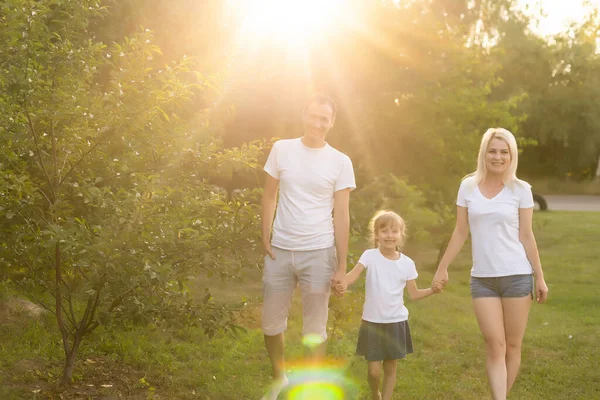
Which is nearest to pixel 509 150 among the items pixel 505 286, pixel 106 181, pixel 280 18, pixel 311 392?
pixel 505 286

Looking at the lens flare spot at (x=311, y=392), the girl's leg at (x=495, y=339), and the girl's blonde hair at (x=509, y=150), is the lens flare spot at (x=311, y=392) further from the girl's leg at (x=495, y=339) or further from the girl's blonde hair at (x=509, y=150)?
the girl's blonde hair at (x=509, y=150)

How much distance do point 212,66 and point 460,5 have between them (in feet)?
107

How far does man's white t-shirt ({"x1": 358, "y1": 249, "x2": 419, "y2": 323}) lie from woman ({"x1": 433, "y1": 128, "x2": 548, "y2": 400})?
0.53m

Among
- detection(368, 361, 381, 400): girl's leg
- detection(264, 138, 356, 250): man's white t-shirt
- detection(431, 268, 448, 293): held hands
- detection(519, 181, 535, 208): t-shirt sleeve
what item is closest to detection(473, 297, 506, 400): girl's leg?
detection(431, 268, 448, 293): held hands

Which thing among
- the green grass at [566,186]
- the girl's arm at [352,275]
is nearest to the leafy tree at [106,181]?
the girl's arm at [352,275]

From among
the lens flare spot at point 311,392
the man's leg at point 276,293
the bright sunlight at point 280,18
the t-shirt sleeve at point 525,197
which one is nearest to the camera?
the man's leg at point 276,293

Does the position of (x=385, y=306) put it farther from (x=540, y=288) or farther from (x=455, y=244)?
(x=540, y=288)

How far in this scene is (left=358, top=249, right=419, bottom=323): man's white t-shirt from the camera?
5223mm

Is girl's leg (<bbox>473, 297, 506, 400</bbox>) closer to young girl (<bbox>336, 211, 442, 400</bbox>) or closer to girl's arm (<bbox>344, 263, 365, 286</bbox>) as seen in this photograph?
young girl (<bbox>336, 211, 442, 400</bbox>)

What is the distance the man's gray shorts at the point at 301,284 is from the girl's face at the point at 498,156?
1325mm

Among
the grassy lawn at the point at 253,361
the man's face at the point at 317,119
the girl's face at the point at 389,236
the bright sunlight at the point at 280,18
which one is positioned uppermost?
the bright sunlight at the point at 280,18

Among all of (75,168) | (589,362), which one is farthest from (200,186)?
(589,362)

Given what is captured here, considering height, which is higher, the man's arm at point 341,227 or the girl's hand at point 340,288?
the man's arm at point 341,227

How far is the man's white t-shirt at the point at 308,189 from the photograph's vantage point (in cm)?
484
